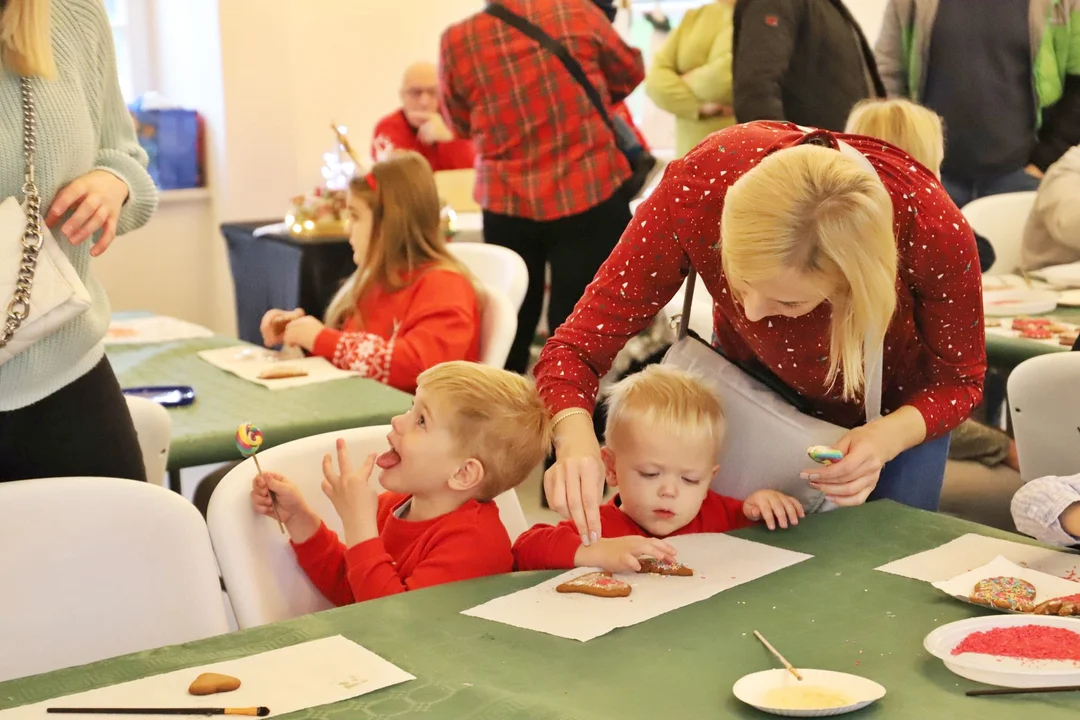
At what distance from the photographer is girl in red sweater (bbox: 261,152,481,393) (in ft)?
9.25

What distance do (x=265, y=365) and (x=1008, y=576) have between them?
5.70 ft

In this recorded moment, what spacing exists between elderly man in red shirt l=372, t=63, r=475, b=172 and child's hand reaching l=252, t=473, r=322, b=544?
137 inches

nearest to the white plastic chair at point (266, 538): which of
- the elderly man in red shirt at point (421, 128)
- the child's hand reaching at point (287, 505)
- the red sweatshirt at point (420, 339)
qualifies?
the child's hand reaching at point (287, 505)

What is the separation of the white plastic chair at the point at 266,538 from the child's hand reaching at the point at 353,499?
0.07m

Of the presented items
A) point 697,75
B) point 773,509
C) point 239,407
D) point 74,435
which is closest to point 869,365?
point 773,509

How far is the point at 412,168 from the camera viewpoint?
3031mm

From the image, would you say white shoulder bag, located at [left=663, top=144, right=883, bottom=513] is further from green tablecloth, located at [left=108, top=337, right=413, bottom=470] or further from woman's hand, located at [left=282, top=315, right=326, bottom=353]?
woman's hand, located at [left=282, top=315, right=326, bottom=353]

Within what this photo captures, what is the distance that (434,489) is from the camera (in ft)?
5.50

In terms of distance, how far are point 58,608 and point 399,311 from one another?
1.59 meters

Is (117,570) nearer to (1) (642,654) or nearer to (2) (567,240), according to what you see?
(1) (642,654)

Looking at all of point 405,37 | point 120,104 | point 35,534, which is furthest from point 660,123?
point 35,534

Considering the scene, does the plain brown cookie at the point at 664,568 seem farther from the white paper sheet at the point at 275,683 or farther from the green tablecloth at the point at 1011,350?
the green tablecloth at the point at 1011,350

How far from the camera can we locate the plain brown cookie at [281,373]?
2588 mm

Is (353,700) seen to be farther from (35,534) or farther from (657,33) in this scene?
(657,33)
